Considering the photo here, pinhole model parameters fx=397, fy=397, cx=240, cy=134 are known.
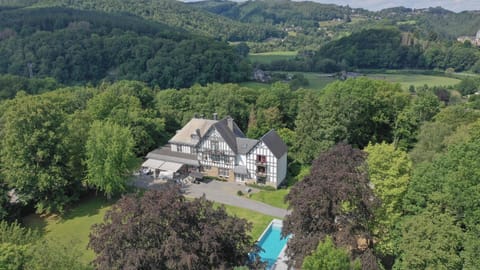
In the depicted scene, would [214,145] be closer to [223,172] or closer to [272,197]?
[223,172]

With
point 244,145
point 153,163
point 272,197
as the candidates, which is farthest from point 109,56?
point 272,197

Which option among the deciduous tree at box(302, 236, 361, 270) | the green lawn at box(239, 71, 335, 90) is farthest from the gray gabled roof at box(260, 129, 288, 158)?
the green lawn at box(239, 71, 335, 90)

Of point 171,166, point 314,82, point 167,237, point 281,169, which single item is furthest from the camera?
point 314,82

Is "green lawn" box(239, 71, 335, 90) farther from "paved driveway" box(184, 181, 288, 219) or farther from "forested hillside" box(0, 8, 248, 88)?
"paved driveway" box(184, 181, 288, 219)

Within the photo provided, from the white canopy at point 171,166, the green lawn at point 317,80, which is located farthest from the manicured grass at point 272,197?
the green lawn at point 317,80

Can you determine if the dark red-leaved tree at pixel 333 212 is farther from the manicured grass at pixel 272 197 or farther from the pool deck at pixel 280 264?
the manicured grass at pixel 272 197
